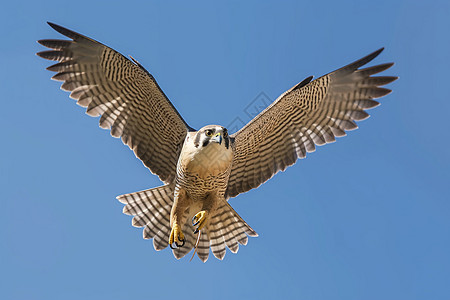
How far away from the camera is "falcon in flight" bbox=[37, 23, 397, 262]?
1013 cm

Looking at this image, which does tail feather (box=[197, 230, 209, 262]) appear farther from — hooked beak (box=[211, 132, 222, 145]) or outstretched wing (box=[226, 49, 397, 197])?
hooked beak (box=[211, 132, 222, 145])

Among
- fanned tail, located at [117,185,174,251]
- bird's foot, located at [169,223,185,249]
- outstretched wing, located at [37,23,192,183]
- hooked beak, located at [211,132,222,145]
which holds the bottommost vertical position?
bird's foot, located at [169,223,185,249]

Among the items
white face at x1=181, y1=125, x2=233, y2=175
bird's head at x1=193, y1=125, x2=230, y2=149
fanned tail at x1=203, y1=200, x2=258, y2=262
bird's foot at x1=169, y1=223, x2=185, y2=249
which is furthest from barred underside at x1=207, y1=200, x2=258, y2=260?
bird's head at x1=193, y1=125, x2=230, y2=149

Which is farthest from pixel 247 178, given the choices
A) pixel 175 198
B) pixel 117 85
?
pixel 117 85

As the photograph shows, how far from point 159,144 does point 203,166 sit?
52.6 inches

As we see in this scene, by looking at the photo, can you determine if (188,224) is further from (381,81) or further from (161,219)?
(381,81)

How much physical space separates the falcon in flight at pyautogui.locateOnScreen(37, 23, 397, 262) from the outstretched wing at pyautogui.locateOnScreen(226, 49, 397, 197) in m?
0.02

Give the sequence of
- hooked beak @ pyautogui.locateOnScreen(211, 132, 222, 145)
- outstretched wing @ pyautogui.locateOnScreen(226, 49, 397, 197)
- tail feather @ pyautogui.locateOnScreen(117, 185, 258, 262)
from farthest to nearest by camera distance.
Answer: tail feather @ pyautogui.locateOnScreen(117, 185, 258, 262) → outstretched wing @ pyautogui.locateOnScreen(226, 49, 397, 197) → hooked beak @ pyautogui.locateOnScreen(211, 132, 222, 145)

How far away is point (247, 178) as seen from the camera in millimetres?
11234

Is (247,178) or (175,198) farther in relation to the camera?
(247,178)

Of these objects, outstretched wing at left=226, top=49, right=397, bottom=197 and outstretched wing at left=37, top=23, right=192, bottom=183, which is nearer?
outstretched wing at left=37, top=23, right=192, bottom=183

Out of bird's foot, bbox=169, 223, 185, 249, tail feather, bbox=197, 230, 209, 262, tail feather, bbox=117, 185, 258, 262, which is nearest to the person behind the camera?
bird's foot, bbox=169, 223, 185, 249

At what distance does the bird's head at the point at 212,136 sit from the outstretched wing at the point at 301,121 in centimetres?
96

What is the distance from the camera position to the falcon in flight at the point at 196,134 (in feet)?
33.2
